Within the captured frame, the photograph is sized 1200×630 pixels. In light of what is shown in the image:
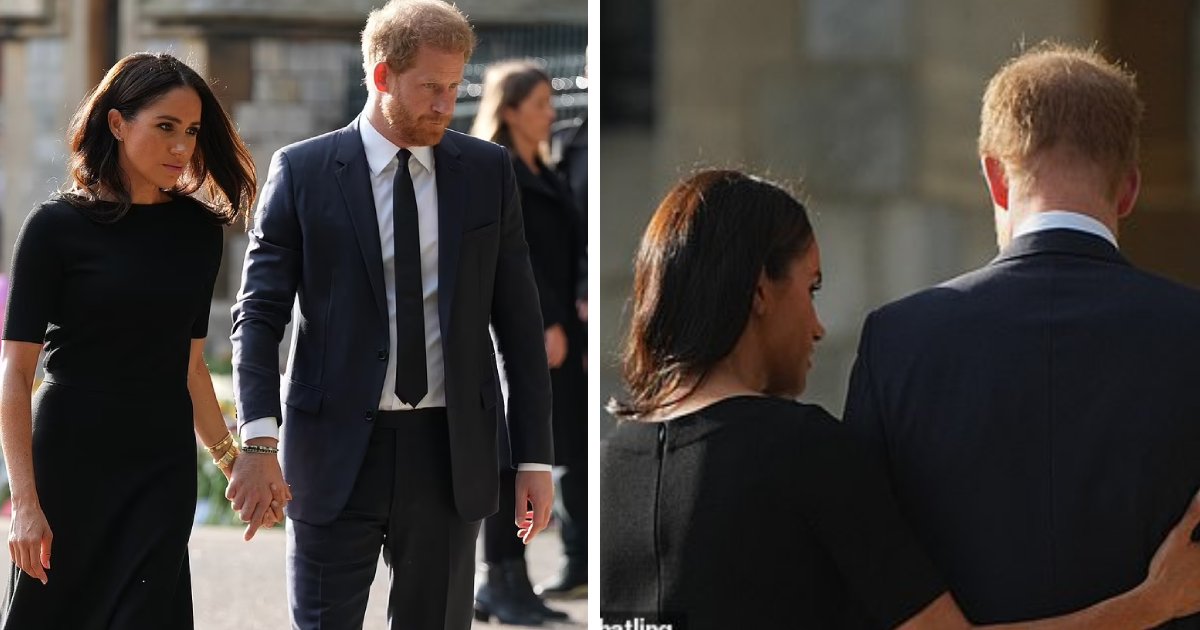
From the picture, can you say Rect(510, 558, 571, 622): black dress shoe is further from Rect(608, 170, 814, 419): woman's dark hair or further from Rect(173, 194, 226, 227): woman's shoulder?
Rect(608, 170, 814, 419): woman's dark hair

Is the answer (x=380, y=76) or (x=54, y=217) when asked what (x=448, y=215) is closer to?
(x=380, y=76)

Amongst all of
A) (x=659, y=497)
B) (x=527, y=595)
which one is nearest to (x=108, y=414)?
(x=659, y=497)

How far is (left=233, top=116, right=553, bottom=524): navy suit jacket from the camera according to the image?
342 centimetres

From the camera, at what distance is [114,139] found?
350 centimetres

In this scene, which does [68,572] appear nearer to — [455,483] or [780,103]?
[455,483]

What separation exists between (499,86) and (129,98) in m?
2.50

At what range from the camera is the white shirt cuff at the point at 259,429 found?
11.1ft

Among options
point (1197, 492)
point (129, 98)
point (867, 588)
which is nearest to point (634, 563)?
point (867, 588)

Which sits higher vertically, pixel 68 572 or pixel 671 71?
pixel 671 71

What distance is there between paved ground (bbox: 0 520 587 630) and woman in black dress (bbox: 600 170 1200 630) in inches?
109

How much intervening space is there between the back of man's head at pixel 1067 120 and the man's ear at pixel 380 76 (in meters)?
1.19

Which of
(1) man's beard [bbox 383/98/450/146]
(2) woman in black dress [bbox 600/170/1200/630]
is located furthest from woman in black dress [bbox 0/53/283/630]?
(2) woman in black dress [bbox 600/170/1200/630]

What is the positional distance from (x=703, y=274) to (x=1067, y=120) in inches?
20.7

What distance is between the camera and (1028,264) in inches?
104
